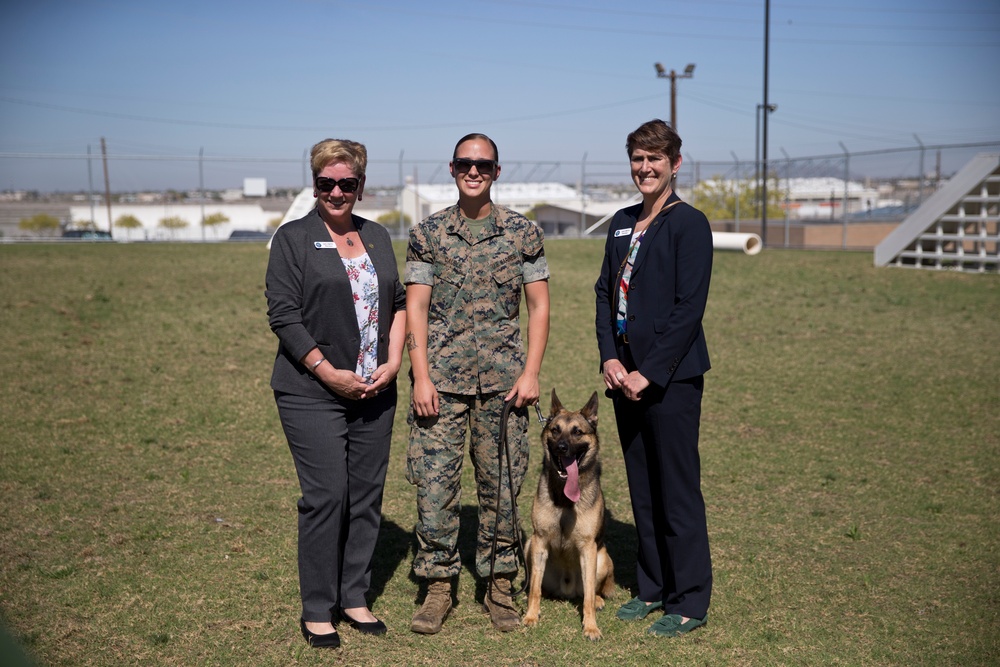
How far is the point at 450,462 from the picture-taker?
408cm

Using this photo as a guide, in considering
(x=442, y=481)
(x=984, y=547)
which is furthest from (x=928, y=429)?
(x=442, y=481)

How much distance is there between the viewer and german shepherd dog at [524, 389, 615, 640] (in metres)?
4.12

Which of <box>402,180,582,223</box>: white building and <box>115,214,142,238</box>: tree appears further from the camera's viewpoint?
<box>402,180,582,223</box>: white building

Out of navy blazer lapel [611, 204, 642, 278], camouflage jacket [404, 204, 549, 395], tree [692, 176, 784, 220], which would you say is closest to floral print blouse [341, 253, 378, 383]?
camouflage jacket [404, 204, 549, 395]

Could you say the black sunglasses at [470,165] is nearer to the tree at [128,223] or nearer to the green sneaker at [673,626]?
the green sneaker at [673,626]

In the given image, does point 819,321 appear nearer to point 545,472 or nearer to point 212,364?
point 212,364

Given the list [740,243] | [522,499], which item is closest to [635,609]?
[522,499]

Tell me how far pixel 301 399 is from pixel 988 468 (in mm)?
5706

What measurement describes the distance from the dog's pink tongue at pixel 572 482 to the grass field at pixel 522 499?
0.68 meters

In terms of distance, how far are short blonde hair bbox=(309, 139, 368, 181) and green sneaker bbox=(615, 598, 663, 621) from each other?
8.25ft

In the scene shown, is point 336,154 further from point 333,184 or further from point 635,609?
point 635,609

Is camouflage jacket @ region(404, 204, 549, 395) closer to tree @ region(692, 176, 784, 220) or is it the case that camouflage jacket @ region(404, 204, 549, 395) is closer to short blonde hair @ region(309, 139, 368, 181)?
short blonde hair @ region(309, 139, 368, 181)

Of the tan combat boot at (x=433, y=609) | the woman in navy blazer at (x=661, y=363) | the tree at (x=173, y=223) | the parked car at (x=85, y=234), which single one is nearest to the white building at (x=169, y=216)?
the tree at (x=173, y=223)

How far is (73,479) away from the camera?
635cm
